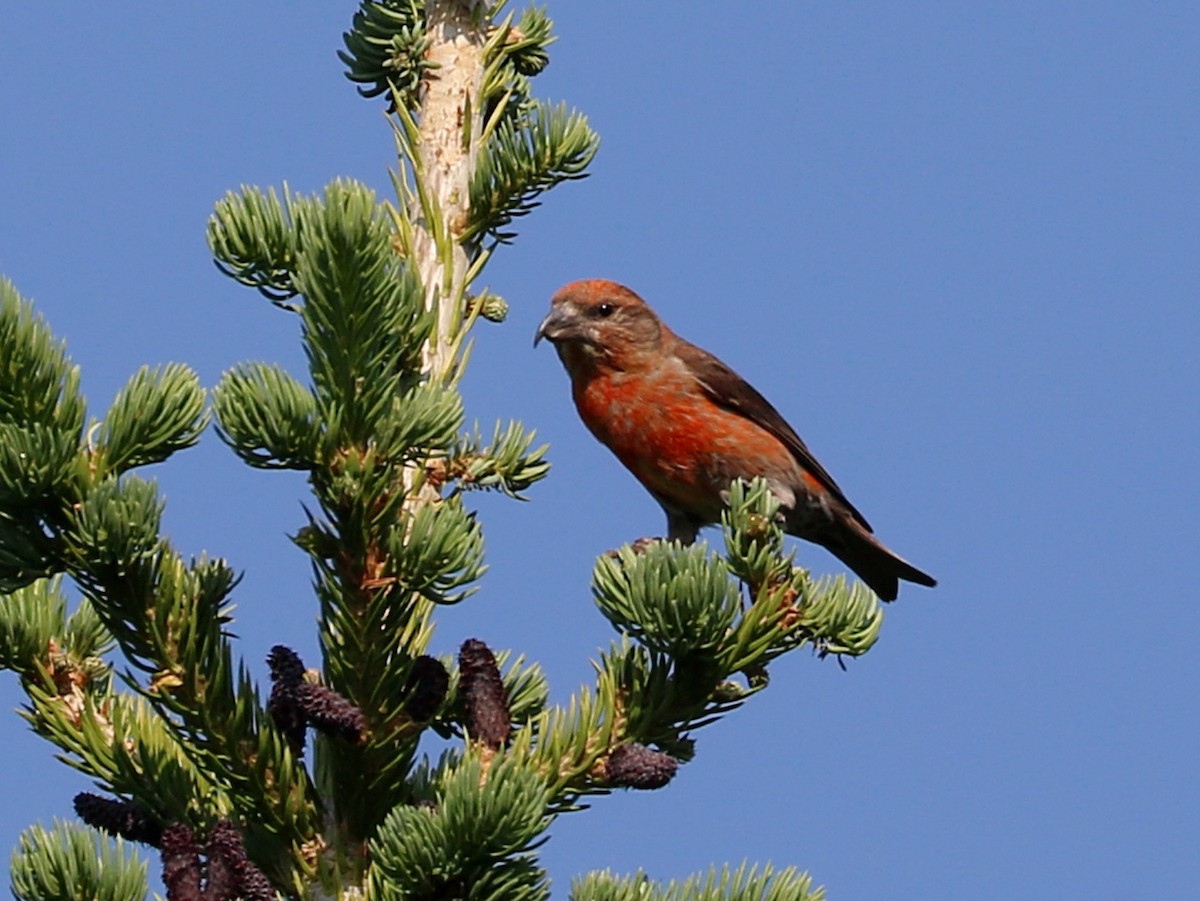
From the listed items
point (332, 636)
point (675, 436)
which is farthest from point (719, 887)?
point (675, 436)

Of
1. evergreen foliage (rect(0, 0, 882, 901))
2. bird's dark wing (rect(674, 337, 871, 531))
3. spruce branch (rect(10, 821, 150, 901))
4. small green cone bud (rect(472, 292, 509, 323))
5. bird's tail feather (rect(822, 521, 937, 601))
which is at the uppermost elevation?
bird's dark wing (rect(674, 337, 871, 531))

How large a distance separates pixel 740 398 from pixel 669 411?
410 millimetres

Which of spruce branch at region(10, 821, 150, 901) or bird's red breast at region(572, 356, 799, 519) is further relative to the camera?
bird's red breast at region(572, 356, 799, 519)

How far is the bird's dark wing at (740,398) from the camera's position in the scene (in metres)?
6.09

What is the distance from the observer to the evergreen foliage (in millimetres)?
2541

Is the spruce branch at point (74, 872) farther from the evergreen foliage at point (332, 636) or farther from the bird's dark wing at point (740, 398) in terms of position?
the bird's dark wing at point (740, 398)

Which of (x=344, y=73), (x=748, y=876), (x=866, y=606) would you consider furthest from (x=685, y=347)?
(x=748, y=876)

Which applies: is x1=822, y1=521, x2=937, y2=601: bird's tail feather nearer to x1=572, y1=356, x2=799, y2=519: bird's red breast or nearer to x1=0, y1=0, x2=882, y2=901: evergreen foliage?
x1=572, y1=356, x2=799, y2=519: bird's red breast

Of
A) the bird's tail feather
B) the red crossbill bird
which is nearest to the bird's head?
the red crossbill bird

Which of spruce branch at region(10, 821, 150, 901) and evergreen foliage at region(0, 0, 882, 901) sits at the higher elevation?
evergreen foliage at region(0, 0, 882, 901)

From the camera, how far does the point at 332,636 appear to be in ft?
9.26

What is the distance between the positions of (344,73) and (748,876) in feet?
7.08

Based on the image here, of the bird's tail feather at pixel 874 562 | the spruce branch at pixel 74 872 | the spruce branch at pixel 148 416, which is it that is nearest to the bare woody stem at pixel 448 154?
the spruce branch at pixel 148 416

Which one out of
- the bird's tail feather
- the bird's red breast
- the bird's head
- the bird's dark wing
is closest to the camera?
the bird's red breast
